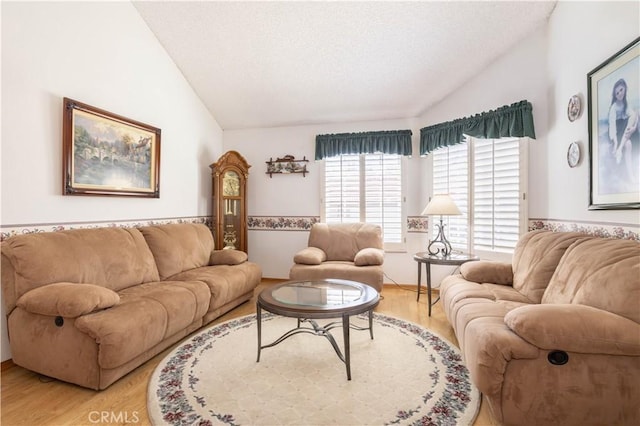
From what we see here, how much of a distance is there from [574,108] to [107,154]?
4.20m

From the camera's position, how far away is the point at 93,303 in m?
1.91

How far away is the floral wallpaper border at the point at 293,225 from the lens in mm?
2117

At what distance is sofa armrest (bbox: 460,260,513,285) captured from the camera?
277 centimetres

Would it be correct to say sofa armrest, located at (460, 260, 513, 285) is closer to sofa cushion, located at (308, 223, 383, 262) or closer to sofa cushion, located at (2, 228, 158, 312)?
sofa cushion, located at (308, 223, 383, 262)

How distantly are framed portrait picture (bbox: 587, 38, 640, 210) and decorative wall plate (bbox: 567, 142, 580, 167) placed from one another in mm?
193

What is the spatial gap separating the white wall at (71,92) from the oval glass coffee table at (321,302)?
1894 mm

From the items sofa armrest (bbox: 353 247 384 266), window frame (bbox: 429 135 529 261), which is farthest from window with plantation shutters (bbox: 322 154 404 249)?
sofa armrest (bbox: 353 247 384 266)

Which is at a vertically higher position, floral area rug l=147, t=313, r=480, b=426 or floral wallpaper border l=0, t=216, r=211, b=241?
floral wallpaper border l=0, t=216, r=211, b=241

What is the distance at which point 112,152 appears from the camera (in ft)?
9.95

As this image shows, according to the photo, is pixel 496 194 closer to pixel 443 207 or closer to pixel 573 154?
pixel 443 207

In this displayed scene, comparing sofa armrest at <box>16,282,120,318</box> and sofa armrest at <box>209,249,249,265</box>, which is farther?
sofa armrest at <box>209,249,249,265</box>

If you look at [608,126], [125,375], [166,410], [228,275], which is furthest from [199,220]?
[608,126]

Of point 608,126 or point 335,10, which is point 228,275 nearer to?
point 335,10

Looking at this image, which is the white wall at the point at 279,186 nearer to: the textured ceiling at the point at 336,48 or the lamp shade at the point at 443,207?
the textured ceiling at the point at 336,48
